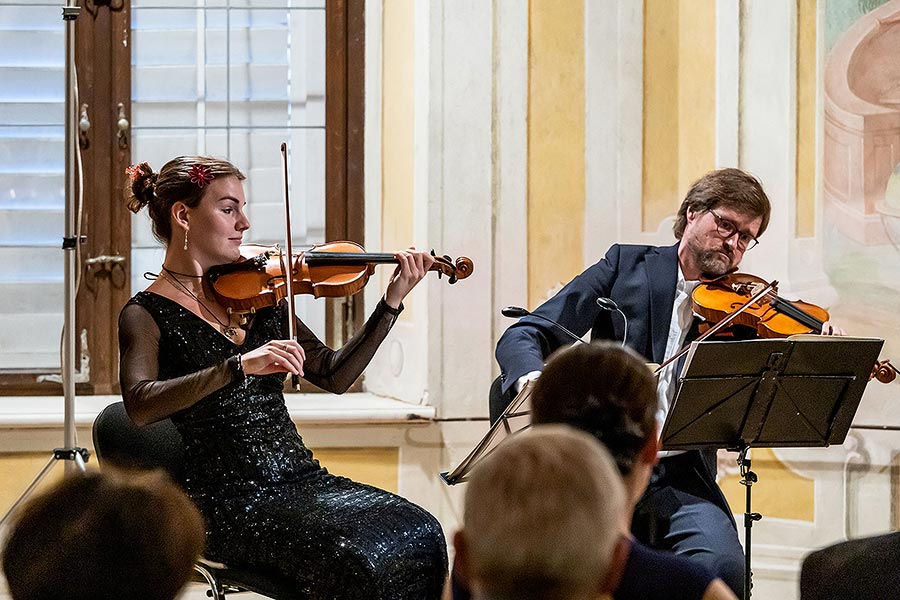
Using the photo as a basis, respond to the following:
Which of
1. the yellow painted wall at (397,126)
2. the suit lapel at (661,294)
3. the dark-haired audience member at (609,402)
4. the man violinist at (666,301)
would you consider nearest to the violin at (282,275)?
the man violinist at (666,301)

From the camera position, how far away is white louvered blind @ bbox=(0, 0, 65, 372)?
4129 mm

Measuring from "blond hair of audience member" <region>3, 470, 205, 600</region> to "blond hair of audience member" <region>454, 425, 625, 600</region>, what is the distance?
0.29 meters

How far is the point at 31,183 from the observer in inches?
163

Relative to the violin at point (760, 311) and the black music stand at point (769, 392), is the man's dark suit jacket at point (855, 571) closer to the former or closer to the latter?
the black music stand at point (769, 392)

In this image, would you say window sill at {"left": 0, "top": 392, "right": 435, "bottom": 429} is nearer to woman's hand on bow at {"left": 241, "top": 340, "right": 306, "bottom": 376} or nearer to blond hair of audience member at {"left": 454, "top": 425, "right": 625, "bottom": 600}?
woman's hand on bow at {"left": 241, "top": 340, "right": 306, "bottom": 376}

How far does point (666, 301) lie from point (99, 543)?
87.6 inches

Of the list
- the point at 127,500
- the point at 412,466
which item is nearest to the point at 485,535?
the point at 127,500

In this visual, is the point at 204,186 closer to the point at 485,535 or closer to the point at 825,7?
the point at 485,535

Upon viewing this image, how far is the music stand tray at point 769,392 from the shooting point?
2.47 m

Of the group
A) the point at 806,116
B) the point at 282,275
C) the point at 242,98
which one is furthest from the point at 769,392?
the point at 242,98

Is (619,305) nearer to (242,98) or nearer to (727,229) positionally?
(727,229)

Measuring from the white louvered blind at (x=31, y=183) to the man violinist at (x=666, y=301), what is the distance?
1908mm

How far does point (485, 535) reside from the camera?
1.16 meters

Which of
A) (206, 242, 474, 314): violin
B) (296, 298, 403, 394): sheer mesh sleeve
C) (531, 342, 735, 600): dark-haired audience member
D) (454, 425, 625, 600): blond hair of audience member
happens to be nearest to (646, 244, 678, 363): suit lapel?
(206, 242, 474, 314): violin
